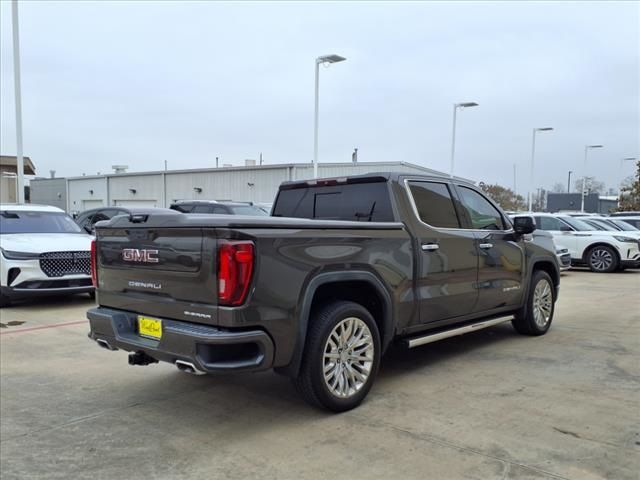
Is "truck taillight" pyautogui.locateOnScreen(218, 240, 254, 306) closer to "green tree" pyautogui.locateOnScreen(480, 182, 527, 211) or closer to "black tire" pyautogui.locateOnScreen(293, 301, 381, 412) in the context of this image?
Result: "black tire" pyautogui.locateOnScreen(293, 301, 381, 412)

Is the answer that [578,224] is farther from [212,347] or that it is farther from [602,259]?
[212,347]

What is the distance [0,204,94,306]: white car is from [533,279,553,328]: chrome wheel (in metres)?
6.70

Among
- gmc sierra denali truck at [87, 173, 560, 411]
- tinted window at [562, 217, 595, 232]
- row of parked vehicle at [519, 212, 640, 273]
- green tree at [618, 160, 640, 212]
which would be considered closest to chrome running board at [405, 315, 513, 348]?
gmc sierra denali truck at [87, 173, 560, 411]

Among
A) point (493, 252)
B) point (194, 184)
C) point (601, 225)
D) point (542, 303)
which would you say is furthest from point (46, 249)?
point (194, 184)

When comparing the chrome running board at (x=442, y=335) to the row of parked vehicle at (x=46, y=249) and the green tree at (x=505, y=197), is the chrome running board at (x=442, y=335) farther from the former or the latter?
the green tree at (x=505, y=197)

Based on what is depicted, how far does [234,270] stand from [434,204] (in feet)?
8.22

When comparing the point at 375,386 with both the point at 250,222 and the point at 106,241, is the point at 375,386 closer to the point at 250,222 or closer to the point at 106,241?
the point at 250,222

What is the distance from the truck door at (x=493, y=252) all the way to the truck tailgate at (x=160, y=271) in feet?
10.0

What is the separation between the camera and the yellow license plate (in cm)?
396

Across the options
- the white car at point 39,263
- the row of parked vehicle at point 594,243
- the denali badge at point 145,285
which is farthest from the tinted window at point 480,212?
the row of parked vehicle at point 594,243

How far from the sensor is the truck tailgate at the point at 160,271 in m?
3.67

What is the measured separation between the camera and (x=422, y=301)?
195 inches

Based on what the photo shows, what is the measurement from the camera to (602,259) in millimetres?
15523

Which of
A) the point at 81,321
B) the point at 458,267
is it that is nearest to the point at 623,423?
the point at 458,267
